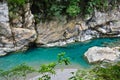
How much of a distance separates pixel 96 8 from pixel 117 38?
2.43 meters

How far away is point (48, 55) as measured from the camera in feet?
54.2

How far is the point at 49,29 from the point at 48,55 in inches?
88.9

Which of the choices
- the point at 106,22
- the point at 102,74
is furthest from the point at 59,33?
the point at 102,74

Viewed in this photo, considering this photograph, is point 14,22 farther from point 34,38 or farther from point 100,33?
point 100,33

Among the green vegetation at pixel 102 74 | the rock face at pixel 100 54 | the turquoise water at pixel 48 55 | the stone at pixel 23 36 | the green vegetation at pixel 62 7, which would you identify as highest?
the green vegetation at pixel 102 74

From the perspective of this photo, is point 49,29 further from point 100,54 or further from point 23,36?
point 100,54

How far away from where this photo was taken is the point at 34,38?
1747 cm

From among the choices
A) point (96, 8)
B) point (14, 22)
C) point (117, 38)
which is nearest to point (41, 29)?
point (14, 22)

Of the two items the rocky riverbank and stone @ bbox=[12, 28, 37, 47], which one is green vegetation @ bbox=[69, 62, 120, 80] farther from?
stone @ bbox=[12, 28, 37, 47]

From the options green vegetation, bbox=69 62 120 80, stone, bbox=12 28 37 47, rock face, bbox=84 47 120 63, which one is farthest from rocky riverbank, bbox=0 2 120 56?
green vegetation, bbox=69 62 120 80

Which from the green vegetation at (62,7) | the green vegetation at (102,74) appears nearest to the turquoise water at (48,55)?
the green vegetation at (62,7)

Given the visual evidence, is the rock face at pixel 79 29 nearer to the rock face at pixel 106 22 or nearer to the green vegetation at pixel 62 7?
the rock face at pixel 106 22

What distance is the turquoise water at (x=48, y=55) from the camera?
601 inches

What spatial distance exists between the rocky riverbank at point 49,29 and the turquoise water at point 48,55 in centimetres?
44
